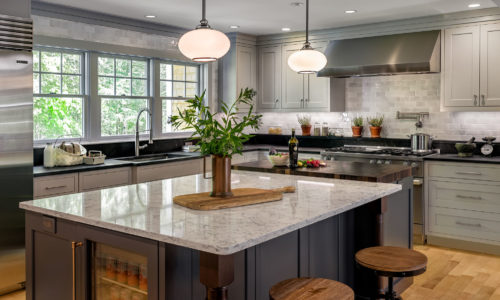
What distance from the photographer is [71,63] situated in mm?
5508

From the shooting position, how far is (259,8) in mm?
5516

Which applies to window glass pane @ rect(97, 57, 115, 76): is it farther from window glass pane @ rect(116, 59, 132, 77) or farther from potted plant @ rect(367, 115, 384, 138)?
potted plant @ rect(367, 115, 384, 138)

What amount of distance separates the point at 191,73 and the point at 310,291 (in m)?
5.17

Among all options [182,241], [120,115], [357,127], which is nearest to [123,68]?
[120,115]

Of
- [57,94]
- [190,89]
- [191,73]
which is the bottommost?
[57,94]

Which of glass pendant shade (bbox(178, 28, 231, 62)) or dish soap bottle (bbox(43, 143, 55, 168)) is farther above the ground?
glass pendant shade (bbox(178, 28, 231, 62))

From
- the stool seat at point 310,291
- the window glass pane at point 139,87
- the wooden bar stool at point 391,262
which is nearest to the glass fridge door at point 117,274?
the stool seat at point 310,291

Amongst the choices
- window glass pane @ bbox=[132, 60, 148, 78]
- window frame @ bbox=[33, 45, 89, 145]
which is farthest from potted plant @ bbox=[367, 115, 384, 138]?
window frame @ bbox=[33, 45, 89, 145]

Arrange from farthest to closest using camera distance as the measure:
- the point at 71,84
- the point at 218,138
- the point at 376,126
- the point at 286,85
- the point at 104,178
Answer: the point at 286,85 < the point at 376,126 < the point at 71,84 < the point at 104,178 < the point at 218,138

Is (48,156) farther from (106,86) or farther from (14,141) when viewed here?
(106,86)

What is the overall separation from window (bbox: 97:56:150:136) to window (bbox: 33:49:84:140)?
0.94 feet

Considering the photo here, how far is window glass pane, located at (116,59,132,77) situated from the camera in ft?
19.7

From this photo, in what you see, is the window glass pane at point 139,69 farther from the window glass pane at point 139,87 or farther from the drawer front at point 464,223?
the drawer front at point 464,223

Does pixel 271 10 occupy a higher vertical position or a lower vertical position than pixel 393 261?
higher
